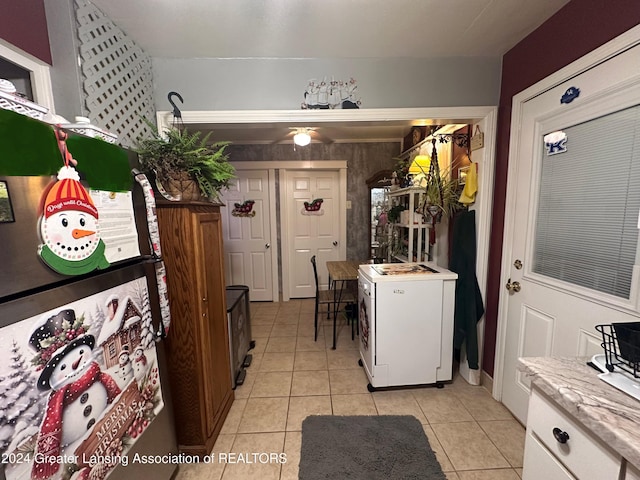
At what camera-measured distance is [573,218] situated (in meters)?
1.41

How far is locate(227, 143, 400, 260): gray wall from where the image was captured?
391 centimetres

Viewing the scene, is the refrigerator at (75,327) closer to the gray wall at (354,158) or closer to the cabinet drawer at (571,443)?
the cabinet drawer at (571,443)

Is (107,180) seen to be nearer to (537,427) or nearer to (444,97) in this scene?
(537,427)

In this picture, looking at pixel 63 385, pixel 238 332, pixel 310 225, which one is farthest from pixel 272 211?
pixel 63 385

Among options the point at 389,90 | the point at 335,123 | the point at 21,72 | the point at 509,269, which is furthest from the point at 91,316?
the point at 509,269

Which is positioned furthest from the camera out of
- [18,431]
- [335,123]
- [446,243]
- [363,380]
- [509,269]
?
[446,243]

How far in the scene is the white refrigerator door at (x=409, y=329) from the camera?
1947 mm

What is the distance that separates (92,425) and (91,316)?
364 millimetres

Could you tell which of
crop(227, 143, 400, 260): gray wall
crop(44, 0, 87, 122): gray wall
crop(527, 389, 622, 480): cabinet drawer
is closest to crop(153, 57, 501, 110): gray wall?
crop(44, 0, 87, 122): gray wall

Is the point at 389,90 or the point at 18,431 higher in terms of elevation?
the point at 389,90

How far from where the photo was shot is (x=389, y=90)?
1903 mm

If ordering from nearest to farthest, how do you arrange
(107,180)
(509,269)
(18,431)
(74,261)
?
(18,431), (74,261), (107,180), (509,269)

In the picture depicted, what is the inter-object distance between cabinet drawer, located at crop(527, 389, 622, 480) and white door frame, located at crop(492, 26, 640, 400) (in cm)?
115

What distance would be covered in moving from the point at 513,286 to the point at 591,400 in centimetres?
122
